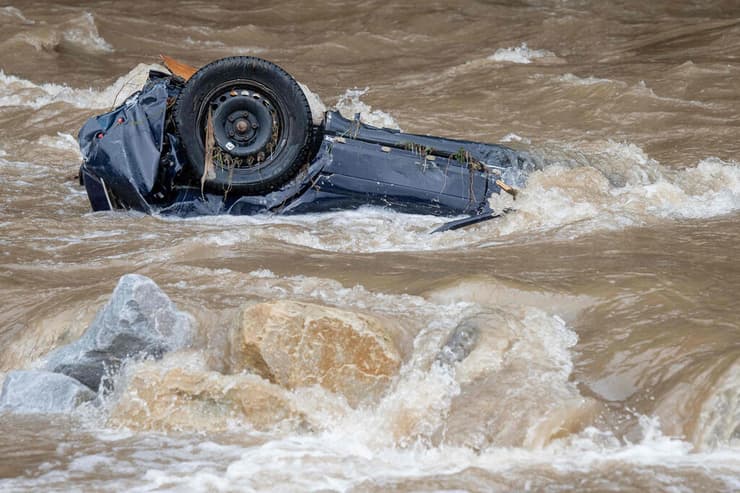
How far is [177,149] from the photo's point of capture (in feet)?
22.4

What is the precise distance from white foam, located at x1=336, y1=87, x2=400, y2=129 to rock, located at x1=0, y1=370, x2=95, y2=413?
5457mm

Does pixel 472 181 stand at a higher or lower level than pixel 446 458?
higher

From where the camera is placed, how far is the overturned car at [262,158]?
6.68 m

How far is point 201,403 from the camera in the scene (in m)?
4.51

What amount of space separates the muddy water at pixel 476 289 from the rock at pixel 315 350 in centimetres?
11

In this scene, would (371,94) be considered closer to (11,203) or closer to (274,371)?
(11,203)

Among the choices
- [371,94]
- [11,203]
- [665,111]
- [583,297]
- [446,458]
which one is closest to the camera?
[446,458]

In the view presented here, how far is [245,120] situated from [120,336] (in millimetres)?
2280

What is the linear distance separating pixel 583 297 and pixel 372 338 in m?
1.22

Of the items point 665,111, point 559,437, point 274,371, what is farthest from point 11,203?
point 665,111

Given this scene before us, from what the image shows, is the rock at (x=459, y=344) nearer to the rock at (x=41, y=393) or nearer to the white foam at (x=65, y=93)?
the rock at (x=41, y=393)

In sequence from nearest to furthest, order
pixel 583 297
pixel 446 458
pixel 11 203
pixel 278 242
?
pixel 446 458, pixel 583 297, pixel 278 242, pixel 11 203

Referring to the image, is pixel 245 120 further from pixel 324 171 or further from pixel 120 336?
pixel 120 336

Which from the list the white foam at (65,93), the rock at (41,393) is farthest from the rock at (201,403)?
the white foam at (65,93)
